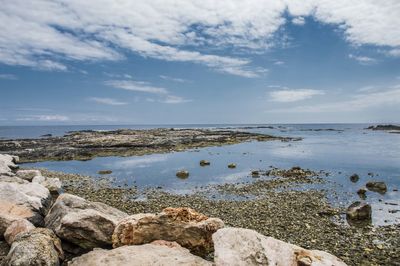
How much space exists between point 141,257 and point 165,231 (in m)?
2.42

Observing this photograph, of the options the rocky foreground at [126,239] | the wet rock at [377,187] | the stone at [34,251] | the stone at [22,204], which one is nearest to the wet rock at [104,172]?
the stone at [22,204]

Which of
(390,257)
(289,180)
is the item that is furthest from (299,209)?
(289,180)

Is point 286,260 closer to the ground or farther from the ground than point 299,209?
farther from the ground

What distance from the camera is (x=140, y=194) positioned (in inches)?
1184

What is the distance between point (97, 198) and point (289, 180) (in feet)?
65.3

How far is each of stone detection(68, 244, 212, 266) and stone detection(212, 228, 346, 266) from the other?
2.83ft

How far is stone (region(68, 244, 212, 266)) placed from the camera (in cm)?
1080

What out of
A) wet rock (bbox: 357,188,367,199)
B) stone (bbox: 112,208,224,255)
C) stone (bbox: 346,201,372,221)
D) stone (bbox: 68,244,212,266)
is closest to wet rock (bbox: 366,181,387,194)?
wet rock (bbox: 357,188,367,199)

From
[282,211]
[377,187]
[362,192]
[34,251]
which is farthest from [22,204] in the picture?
[377,187]

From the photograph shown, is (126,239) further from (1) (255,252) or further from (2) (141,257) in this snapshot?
(1) (255,252)

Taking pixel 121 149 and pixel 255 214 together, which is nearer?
pixel 255 214

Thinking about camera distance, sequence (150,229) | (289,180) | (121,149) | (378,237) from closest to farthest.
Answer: (150,229)
(378,237)
(289,180)
(121,149)

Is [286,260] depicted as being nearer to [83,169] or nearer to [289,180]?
[289,180]

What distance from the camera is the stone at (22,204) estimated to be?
Answer: 1575 centimetres
